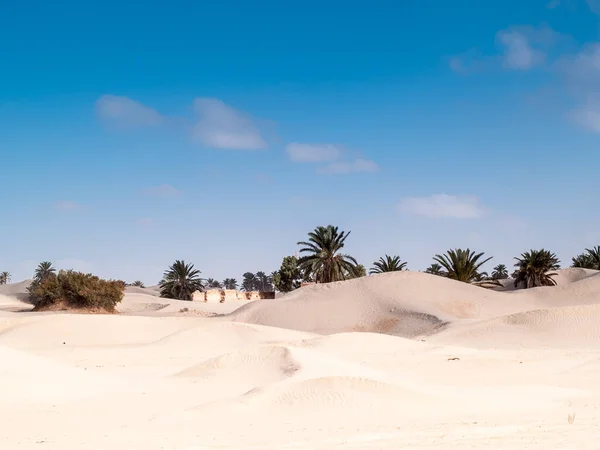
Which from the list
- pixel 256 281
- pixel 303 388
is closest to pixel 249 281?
pixel 256 281

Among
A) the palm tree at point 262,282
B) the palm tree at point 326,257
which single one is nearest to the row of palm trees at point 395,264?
the palm tree at point 326,257

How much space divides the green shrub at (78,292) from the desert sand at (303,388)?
15.0 meters

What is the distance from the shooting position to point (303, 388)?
41.5 ft

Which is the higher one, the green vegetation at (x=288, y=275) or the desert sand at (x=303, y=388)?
the green vegetation at (x=288, y=275)

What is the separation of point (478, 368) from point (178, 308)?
128 feet

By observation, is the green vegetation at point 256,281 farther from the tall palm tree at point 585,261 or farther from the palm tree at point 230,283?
the tall palm tree at point 585,261

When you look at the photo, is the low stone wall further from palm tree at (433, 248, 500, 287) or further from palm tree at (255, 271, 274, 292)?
palm tree at (255, 271, 274, 292)

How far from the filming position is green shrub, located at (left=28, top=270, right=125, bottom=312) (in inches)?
1857

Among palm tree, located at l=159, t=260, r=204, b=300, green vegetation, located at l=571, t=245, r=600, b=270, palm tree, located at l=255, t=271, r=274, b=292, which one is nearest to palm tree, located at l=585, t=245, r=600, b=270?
green vegetation, located at l=571, t=245, r=600, b=270

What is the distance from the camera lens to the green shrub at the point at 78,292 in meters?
47.2

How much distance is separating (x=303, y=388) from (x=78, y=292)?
37.4 meters

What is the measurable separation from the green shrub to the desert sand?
15.0m

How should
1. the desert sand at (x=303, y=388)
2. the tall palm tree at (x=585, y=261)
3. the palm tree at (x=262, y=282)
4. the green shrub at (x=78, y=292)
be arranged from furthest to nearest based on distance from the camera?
the palm tree at (x=262, y=282), the tall palm tree at (x=585, y=261), the green shrub at (x=78, y=292), the desert sand at (x=303, y=388)

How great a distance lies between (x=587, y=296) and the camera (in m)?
39.8
